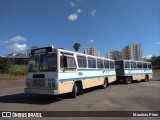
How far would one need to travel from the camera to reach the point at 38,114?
8805 millimetres

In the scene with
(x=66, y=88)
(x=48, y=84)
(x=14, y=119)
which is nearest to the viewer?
(x=14, y=119)

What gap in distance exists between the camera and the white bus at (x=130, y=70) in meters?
26.4

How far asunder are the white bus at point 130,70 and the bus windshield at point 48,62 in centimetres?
1562

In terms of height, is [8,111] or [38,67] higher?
[38,67]

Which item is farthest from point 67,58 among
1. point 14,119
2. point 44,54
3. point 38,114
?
point 14,119

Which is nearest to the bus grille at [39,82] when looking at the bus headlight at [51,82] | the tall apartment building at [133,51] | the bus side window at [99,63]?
the bus headlight at [51,82]

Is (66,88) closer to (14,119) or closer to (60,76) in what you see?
(60,76)

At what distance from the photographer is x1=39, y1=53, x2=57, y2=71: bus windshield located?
1195 cm

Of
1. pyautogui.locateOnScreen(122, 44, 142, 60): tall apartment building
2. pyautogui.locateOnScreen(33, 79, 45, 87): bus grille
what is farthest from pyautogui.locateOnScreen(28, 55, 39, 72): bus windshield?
pyautogui.locateOnScreen(122, 44, 142, 60): tall apartment building

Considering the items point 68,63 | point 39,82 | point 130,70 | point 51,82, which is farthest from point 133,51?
point 51,82

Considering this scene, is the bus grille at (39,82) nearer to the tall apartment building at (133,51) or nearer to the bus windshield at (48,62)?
the bus windshield at (48,62)

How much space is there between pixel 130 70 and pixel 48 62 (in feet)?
57.9

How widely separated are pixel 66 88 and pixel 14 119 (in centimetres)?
485

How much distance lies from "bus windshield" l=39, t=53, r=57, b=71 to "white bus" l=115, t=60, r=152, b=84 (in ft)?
51.3
